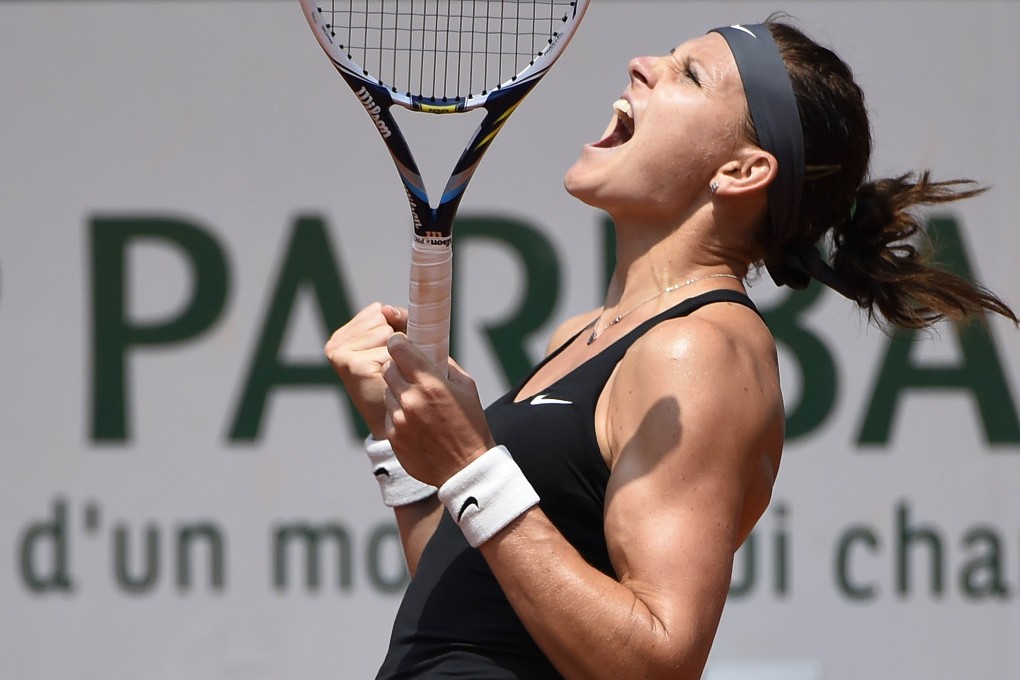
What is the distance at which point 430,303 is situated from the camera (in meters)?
1.37

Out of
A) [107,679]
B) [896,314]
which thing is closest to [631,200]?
[896,314]

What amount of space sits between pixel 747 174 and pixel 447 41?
0.44m

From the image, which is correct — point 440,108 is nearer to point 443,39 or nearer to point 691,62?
point 691,62

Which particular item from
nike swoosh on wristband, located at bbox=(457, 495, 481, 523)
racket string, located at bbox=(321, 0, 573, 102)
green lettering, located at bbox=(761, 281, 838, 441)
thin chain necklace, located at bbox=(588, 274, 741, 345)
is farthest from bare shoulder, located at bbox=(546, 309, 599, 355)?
green lettering, located at bbox=(761, 281, 838, 441)

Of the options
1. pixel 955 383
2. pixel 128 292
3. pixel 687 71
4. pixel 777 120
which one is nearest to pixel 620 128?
pixel 687 71

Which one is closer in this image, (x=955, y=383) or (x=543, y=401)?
(x=543, y=401)

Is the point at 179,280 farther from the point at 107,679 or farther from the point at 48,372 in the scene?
the point at 107,679

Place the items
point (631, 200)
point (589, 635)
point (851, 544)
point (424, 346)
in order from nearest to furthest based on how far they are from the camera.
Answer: point (589, 635) → point (424, 346) → point (631, 200) → point (851, 544)

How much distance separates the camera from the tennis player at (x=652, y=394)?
1298mm

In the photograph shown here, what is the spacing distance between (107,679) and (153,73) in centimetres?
155

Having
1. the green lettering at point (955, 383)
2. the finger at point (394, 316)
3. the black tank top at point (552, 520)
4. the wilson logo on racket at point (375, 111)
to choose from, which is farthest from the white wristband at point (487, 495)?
the green lettering at point (955, 383)

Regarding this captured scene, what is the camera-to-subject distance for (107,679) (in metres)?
3.27

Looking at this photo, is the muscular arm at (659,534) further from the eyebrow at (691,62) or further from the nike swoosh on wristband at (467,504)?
the eyebrow at (691,62)

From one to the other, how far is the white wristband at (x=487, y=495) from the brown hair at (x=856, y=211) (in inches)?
22.1
